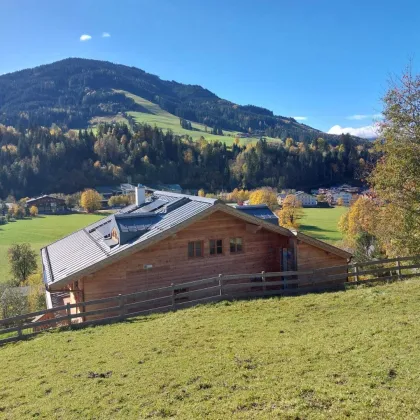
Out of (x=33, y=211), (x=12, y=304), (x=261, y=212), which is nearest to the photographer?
(x=261, y=212)

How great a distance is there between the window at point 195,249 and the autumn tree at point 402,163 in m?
9.54

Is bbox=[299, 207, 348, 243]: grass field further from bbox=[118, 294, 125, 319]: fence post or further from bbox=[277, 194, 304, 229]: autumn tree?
bbox=[118, 294, 125, 319]: fence post

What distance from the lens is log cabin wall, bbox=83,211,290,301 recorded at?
1858cm

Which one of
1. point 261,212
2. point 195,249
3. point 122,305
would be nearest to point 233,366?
point 122,305

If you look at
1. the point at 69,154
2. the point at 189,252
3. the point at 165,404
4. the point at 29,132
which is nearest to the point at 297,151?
the point at 69,154

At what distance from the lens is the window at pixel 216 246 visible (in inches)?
819

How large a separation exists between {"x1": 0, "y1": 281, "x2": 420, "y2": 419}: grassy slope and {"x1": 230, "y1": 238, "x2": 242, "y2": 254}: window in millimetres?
6440

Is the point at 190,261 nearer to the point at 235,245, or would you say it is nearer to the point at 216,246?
the point at 216,246

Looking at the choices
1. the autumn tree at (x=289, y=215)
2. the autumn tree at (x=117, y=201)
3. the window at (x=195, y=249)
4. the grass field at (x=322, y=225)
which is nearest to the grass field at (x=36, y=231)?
the autumn tree at (x=117, y=201)

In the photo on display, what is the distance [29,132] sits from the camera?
17988cm

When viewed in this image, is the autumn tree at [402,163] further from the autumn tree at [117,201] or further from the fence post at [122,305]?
the autumn tree at [117,201]

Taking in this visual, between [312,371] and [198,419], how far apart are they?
2.98 meters

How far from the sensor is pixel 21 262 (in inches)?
2023

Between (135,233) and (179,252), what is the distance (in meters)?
2.60
